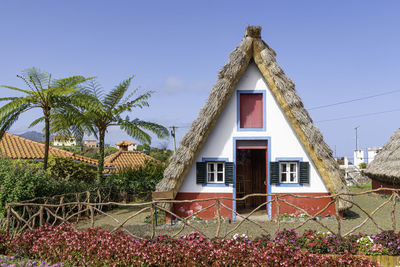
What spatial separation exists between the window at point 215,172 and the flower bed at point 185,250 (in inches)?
198

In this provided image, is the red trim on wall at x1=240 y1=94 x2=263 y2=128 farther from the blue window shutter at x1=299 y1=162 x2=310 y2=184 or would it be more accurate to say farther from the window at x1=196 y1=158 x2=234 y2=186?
the blue window shutter at x1=299 y1=162 x2=310 y2=184

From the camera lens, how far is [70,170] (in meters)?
17.8

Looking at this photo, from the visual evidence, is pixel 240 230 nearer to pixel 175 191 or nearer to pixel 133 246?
pixel 175 191

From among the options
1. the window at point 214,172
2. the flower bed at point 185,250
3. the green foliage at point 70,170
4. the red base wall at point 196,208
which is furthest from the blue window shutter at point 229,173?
the green foliage at point 70,170

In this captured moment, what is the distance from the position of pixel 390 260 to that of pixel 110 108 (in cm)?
1293

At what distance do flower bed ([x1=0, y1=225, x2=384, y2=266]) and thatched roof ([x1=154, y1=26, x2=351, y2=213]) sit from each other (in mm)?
4290

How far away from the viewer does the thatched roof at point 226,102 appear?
11.2 m

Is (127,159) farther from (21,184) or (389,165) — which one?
(389,165)

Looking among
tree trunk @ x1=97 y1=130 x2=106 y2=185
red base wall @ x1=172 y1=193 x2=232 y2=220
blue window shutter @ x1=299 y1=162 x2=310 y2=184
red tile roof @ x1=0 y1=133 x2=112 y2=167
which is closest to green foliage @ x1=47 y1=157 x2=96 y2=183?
red tile roof @ x1=0 y1=133 x2=112 y2=167

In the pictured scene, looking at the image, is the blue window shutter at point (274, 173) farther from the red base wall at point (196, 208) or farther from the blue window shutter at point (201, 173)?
the blue window shutter at point (201, 173)

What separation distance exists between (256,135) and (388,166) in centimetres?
1004

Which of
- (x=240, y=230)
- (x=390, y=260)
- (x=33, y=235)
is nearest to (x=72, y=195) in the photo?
(x=33, y=235)

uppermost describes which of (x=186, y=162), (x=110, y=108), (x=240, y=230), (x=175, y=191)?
(x=110, y=108)

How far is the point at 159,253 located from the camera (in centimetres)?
636
